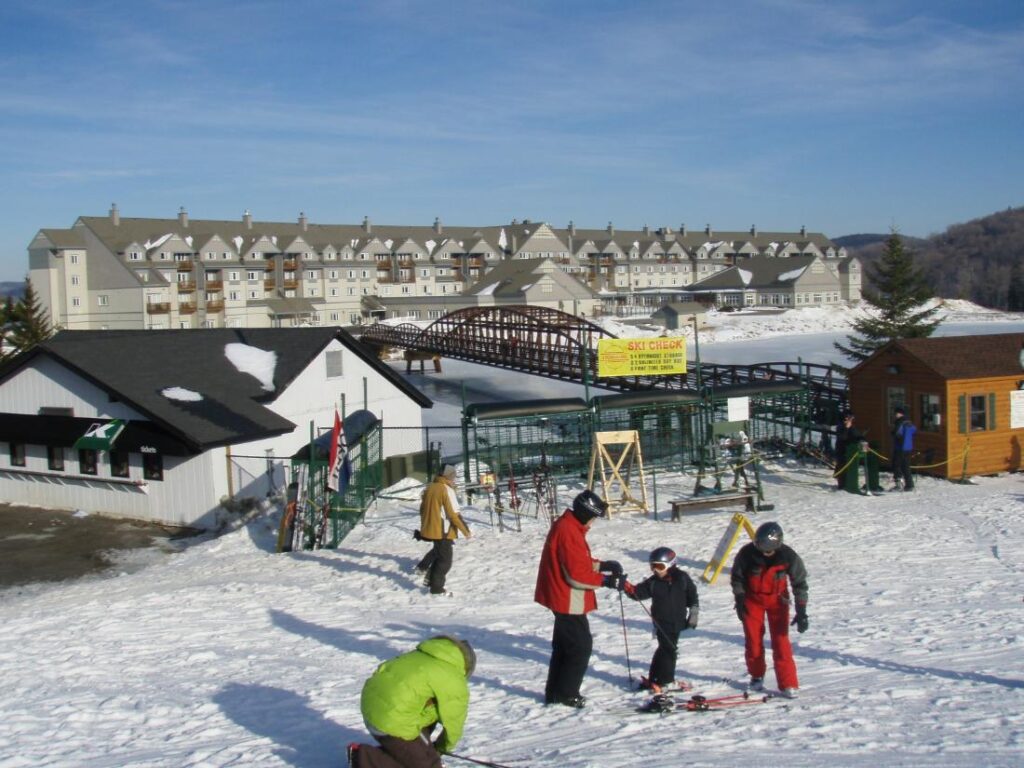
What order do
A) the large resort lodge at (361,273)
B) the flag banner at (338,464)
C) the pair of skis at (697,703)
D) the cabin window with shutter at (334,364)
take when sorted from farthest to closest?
the large resort lodge at (361,273) < the cabin window with shutter at (334,364) < the flag banner at (338,464) < the pair of skis at (697,703)

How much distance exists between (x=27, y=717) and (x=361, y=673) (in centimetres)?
281

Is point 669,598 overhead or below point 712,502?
overhead

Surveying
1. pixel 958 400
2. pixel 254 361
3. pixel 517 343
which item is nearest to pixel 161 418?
pixel 254 361

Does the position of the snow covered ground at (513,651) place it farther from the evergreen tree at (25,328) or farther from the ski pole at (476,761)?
the evergreen tree at (25,328)

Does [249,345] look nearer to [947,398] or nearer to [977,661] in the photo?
[947,398]

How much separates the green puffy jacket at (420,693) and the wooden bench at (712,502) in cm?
1082

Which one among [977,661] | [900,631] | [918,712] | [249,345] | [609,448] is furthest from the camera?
[249,345]

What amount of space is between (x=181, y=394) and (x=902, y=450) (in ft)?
50.2

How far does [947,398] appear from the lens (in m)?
20.2

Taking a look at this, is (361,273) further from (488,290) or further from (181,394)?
(181,394)

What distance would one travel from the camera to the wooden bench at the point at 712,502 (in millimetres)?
16078

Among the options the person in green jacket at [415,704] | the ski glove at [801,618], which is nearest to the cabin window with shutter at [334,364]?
the ski glove at [801,618]

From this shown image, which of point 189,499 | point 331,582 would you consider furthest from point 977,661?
point 189,499

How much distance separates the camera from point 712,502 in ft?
53.4
